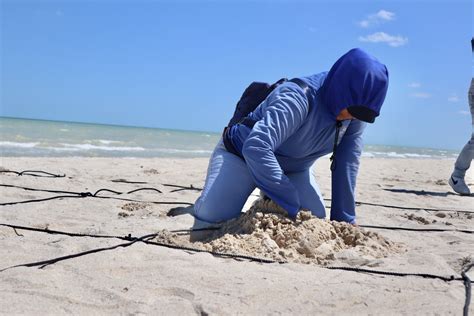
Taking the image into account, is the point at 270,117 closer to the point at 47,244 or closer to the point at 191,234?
the point at 191,234

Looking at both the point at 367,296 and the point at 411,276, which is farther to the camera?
the point at 411,276

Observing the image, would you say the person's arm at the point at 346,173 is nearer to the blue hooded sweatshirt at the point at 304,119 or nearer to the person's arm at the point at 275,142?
the blue hooded sweatshirt at the point at 304,119

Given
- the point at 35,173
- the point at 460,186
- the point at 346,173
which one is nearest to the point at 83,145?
the point at 35,173

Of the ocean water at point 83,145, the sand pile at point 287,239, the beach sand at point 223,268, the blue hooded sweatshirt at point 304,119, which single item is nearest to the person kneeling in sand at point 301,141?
the blue hooded sweatshirt at point 304,119

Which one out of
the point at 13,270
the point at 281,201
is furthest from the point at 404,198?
the point at 13,270

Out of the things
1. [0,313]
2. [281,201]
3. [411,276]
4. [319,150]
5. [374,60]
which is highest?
[374,60]

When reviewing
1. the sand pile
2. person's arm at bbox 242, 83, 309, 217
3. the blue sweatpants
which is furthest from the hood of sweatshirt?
the blue sweatpants

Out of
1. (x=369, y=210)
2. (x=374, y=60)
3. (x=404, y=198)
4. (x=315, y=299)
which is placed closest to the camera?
(x=315, y=299)

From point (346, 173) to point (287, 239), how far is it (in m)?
0.71

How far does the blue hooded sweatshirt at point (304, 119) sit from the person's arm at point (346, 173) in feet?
0.04

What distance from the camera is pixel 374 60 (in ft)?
7.63

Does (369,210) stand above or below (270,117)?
below

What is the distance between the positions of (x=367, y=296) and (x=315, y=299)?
0.20 metres

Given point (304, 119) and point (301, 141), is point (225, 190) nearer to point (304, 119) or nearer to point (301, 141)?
point (301, 141)
